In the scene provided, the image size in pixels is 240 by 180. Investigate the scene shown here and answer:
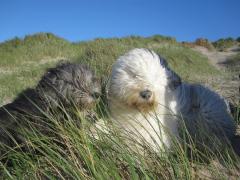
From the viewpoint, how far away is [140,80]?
4.83 metres

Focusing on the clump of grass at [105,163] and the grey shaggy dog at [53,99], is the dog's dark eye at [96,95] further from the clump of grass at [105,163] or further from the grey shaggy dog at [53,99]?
the clump of grass at [105,163]

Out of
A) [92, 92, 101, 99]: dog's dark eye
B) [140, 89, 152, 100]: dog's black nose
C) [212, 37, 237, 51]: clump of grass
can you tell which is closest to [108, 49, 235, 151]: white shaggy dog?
[140, 89, 152, 100]: dog's black nose

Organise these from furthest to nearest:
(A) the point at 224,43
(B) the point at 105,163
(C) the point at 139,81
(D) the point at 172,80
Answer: (A) the point at 224,43 → (D) the point at 172,80 → (C) the point at 139,81 → (B) the point at 105,163

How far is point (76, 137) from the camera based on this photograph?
3.70 metres

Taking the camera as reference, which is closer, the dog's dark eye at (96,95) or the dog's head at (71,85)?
the dog's head at (71,85)

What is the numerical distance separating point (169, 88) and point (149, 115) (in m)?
0.43

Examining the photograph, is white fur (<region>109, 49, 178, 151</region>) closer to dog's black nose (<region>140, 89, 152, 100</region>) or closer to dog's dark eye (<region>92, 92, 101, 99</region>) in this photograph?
dog's black nose (<region>140, 89, 152, 100</region>)

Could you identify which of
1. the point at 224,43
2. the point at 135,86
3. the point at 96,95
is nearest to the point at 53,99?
the point at 96,95

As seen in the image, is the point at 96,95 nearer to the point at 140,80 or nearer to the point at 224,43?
the point at 140,80

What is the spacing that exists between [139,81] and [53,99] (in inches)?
35.5

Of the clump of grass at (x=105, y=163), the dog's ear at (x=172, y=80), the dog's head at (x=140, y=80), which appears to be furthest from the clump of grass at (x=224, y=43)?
the clump of grass at (x=105, y=163)

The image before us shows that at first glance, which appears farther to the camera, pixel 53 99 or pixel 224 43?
pixel 224 43

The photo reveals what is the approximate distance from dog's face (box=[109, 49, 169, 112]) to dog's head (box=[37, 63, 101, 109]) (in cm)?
23

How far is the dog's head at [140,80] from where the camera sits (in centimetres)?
477
